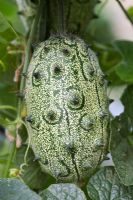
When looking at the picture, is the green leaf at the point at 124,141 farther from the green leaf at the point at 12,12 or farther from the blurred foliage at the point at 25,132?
the green leaf at the point at 12,12

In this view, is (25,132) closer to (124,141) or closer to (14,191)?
(124,141)

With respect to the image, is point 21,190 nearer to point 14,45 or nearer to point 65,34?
point 65,34

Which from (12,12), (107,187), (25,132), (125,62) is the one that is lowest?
(107,187)

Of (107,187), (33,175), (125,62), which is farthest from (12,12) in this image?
(107,187)

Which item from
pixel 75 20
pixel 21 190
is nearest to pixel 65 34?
pixel 75 20

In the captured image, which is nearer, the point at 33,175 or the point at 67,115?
the point at 67,115

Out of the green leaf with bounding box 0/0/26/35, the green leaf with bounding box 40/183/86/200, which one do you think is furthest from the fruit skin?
the green leaf with bounding box 0/0/26/35

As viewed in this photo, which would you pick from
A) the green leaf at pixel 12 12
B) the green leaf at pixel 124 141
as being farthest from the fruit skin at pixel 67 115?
the green leaf at pixel 12 12
